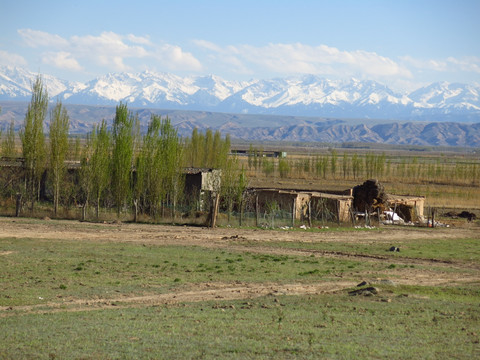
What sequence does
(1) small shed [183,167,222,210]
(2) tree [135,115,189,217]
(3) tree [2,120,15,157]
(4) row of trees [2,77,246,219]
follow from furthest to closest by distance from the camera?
1. (3) tree [2,120,15,157]
2. (1) small shed [183,167,222,210]
3. (2) tree [135,115,189,217]
4. (4) row of trees [2,77,246,219]

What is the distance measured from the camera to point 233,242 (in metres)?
29.5

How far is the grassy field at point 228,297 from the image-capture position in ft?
38.4

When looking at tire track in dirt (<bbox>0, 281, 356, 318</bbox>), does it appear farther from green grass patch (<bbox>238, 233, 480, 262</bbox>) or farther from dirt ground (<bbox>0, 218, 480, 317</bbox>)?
green grass patch (<bbox>238, 233, 480, 262</bbox>)

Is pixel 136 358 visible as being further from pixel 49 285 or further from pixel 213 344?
pixel 49 285

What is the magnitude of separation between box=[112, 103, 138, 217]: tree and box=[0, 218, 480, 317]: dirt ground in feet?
13.5

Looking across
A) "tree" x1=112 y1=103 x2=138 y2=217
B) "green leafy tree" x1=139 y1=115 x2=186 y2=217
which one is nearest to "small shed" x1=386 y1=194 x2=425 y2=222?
"green leafy tree" x1=139 y1=115 x2=186 y2=217

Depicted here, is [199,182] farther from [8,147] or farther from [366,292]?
[366,292]

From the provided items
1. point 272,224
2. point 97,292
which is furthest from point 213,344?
point 272,224

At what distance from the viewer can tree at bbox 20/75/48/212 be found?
4125cm

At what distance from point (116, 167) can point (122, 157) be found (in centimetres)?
66

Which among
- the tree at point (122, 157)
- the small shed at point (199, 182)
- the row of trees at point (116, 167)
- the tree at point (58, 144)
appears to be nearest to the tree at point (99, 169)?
the row of trees at point (116, 167)

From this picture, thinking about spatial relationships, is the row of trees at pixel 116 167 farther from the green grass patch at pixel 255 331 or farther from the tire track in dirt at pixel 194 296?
the green grass patch at pixel 255 331

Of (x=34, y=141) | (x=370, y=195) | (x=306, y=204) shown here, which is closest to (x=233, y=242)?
(x=306, y=204)

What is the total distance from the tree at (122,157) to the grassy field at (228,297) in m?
7.49
